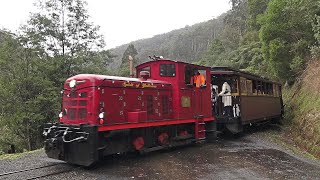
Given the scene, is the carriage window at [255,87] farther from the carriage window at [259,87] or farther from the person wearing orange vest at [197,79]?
the person wearing orange vest at [197,79]

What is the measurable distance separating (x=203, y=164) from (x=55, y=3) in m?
20.9

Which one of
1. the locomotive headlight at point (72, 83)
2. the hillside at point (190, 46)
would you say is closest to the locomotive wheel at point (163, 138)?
the locomotive headlight at point (72, 83)

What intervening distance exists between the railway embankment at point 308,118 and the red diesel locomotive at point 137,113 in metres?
2.73

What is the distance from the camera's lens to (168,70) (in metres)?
10.8

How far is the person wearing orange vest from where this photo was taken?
1155 centimetres

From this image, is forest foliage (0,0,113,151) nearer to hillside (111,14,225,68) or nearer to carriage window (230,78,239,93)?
carriage window (230,78,239,93)

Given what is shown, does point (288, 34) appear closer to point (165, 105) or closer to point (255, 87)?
point (255, 87)

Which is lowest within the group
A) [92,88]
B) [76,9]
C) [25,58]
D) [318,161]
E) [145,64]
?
[318,161]

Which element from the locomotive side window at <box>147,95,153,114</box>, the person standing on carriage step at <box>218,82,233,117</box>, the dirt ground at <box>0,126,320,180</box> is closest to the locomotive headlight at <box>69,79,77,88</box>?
the dirt ground at <box>0,126,320,180</box>

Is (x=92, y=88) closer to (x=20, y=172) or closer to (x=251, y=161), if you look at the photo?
(x=20, y=172)

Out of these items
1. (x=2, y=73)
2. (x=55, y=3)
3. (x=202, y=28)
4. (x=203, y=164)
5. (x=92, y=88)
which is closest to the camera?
(x=92, y=88)

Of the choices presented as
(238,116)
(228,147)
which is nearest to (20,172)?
(228,147)

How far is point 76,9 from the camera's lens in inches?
1008

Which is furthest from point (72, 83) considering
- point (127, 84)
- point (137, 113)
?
point (137, 113)
